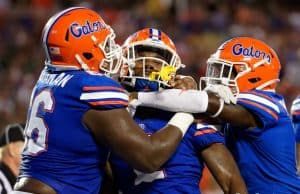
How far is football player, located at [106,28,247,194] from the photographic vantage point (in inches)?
133

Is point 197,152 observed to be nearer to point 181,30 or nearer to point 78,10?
point 78,10

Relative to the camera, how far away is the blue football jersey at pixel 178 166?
3369 mm

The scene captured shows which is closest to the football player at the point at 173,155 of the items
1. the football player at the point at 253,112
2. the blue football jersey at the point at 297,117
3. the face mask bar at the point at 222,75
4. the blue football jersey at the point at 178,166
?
the blue football jersey at the point at 178,166

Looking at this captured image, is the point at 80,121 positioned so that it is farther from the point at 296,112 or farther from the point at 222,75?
the point at 296,112

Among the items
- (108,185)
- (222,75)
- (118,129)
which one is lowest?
(108,185)

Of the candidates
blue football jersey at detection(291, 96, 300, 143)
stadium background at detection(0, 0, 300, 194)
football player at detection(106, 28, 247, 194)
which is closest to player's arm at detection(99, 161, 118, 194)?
football player at detection(106, 28, 247, 194)

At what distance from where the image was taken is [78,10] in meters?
3.45

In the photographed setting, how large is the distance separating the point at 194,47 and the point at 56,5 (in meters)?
2.23

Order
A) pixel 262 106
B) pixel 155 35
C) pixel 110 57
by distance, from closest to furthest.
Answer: pixel 110 57, pixel 262 106, pixel 155 35

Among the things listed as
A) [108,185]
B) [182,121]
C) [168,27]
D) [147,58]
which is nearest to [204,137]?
[182,121]

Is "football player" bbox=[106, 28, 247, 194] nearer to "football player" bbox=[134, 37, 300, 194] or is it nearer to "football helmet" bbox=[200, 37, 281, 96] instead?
"football player" bbox=[134, 37, 300, 194]

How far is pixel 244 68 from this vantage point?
3.65 metres

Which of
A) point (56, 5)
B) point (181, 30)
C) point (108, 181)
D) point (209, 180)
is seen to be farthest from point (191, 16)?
point (108, 181)

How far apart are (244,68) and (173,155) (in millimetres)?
618
